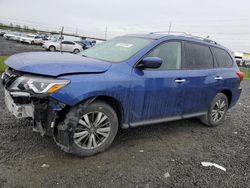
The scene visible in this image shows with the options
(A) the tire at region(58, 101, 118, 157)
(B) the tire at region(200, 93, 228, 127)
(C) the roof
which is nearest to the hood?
(A) the tire at region(58, 101, 118, 157)

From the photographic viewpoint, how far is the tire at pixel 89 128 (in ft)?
10.0

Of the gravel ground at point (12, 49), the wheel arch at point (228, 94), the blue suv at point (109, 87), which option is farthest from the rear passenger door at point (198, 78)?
the gravel ground at point (12, 49)

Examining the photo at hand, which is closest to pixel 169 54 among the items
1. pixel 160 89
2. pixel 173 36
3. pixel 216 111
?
pixel 173 36

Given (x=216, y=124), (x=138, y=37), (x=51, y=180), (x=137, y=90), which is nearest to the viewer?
(x=51, y=180)

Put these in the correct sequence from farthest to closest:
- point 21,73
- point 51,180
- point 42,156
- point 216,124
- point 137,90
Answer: point 216,124 < point 137,90 < point 42,156 < point 21,73 < point 51,180

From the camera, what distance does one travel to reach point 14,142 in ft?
11.8

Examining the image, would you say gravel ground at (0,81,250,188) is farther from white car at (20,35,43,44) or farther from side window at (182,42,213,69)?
white car at (20,35,43,44)

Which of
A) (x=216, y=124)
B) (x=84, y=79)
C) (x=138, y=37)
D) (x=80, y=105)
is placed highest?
(x=138, y=37)

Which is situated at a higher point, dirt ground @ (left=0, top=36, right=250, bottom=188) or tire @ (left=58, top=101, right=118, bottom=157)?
tire @ (left=58, top=101, right=118, bottom=157)

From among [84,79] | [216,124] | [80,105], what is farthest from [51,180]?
[216,124]

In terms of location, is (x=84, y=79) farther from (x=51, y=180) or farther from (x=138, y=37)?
(x=138, y=37)

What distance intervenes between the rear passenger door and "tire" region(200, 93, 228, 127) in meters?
0.17

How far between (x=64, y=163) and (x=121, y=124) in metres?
0.99

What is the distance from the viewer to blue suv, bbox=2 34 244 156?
296 centimetres
